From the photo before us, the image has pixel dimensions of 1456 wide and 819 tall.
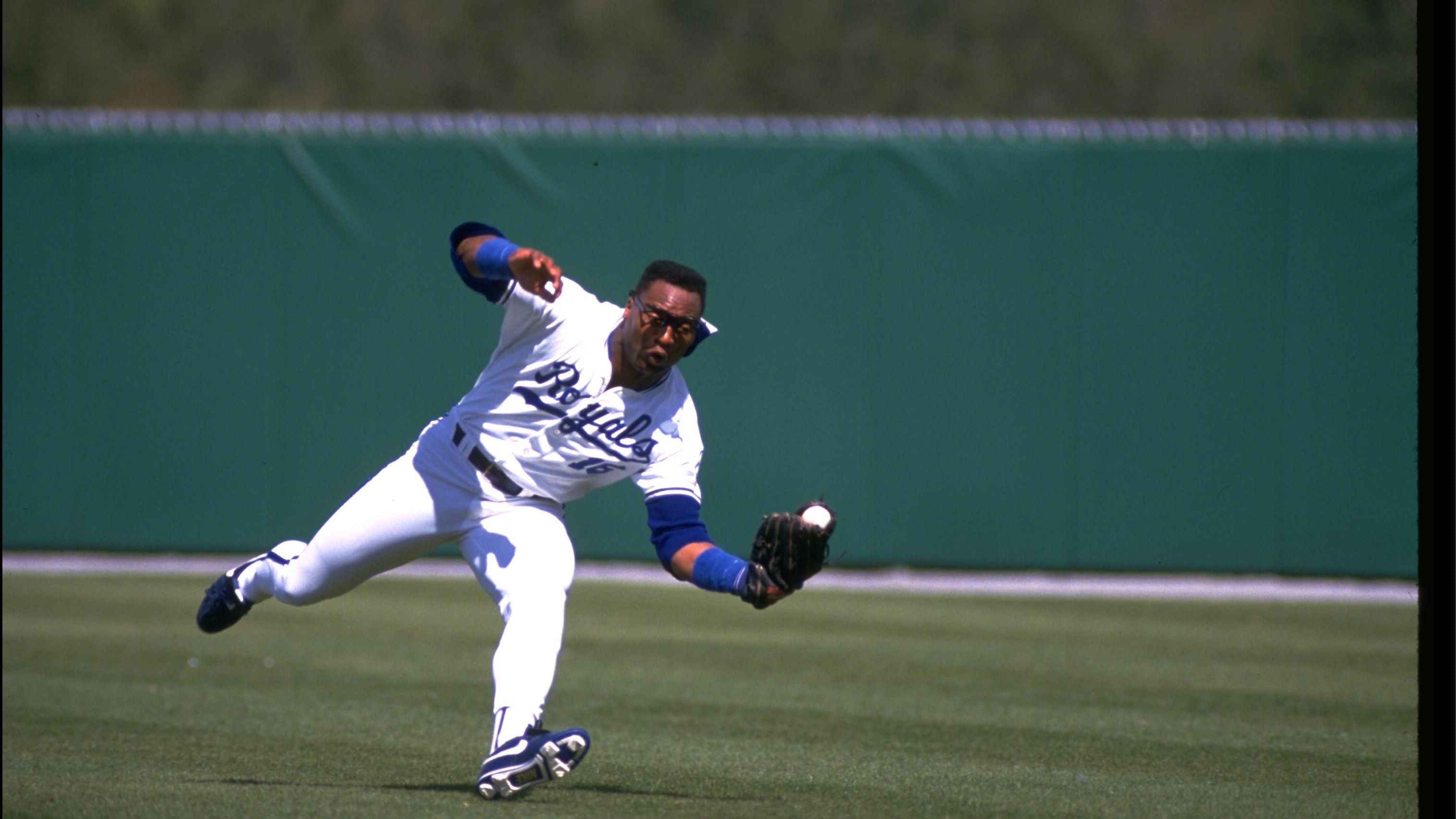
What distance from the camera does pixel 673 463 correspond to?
5.64m

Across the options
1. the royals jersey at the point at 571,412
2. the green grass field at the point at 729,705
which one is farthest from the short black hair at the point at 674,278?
the green grass field at the point at 729,705

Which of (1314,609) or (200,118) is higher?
(200,118)

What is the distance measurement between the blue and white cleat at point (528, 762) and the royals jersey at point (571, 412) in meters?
0.90

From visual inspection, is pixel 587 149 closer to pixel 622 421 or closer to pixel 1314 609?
pixel 1314 609

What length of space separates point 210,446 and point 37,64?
74.5ft

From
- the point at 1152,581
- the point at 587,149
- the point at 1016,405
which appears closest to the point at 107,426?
the point at 587,149

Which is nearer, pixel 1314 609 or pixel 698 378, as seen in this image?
pixel 1314 609

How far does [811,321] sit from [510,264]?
7316mm

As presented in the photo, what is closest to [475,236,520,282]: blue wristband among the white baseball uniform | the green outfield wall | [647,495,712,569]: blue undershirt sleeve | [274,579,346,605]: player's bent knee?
the white baseball uniform

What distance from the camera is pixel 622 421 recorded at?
549 centimetres

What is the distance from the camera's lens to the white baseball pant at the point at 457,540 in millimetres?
5336

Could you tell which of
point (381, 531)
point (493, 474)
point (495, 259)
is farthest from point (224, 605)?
point (495, 259)

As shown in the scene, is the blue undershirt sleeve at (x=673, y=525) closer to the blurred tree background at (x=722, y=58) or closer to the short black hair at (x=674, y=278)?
the short black hair at (x=674, y=278)

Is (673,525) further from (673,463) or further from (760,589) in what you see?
Result: (760,589)
